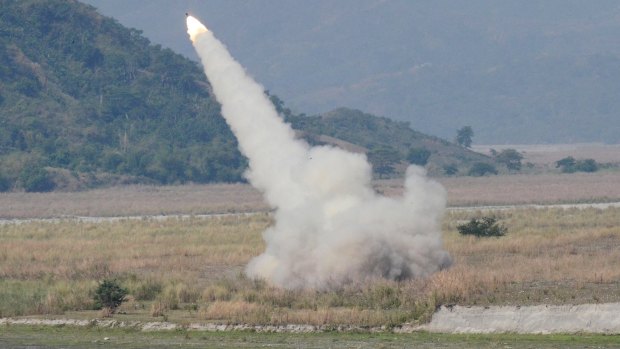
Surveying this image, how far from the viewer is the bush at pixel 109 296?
3844 cm

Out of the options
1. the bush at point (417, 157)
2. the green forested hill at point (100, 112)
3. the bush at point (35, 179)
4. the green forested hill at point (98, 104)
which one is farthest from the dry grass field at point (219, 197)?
the bush at point (417, 157)

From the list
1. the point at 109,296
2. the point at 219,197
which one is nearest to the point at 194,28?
the point at 109,296

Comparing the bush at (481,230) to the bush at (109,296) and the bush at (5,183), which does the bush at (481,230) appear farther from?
the bush at (5,183)

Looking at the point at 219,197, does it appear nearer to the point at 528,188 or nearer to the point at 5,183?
the point at 5,183

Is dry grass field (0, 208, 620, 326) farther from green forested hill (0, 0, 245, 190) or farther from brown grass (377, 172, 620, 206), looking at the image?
green forested hill (0, 0, 245, 190)

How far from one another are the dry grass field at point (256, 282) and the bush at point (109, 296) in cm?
35

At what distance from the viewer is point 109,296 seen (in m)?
38.4

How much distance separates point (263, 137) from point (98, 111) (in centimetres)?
7965

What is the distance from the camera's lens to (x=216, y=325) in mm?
35312

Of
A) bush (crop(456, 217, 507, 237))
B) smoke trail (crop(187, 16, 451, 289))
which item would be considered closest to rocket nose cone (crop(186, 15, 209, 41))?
smoke trail (crop(187, 16, 451, 289))

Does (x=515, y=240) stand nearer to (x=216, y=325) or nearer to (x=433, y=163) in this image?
(x=216, y=325)

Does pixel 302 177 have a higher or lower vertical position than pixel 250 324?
higher

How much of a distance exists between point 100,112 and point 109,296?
289 feet

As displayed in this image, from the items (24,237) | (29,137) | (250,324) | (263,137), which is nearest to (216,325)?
(250,324)
